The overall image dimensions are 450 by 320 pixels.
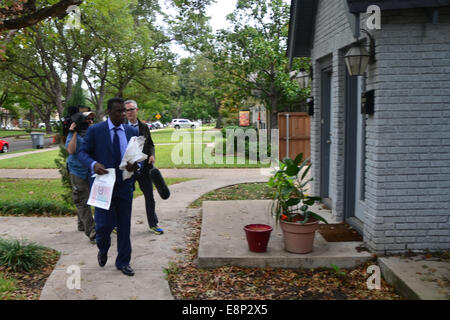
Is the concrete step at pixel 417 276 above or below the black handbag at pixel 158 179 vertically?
below

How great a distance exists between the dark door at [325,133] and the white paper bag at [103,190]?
4.38 m

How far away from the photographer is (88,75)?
105ft

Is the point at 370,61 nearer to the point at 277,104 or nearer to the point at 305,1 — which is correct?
the point at 305,1

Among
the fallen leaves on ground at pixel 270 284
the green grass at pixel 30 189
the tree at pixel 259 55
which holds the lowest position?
the fallen leaves on ground at pixel 270 284

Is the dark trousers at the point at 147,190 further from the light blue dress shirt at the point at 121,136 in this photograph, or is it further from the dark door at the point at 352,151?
the dark door at the point at 352,151

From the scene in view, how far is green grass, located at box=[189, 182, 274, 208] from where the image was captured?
29.8 feet

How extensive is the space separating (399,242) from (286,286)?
59.1 inches

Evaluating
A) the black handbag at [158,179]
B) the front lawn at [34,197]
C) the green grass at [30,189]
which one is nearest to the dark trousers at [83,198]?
the black handbag at [158,179]

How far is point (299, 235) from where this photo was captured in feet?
16.1

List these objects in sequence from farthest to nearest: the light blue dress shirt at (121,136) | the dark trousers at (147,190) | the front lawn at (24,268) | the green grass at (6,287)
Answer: the dark trousers at (147,190)
the light blue dress shirt at (121,136)
the front lawn at (24,268)
the green grass at (6,287)

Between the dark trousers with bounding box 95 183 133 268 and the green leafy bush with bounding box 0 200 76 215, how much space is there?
3613 mm

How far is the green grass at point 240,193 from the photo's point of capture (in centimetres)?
907
